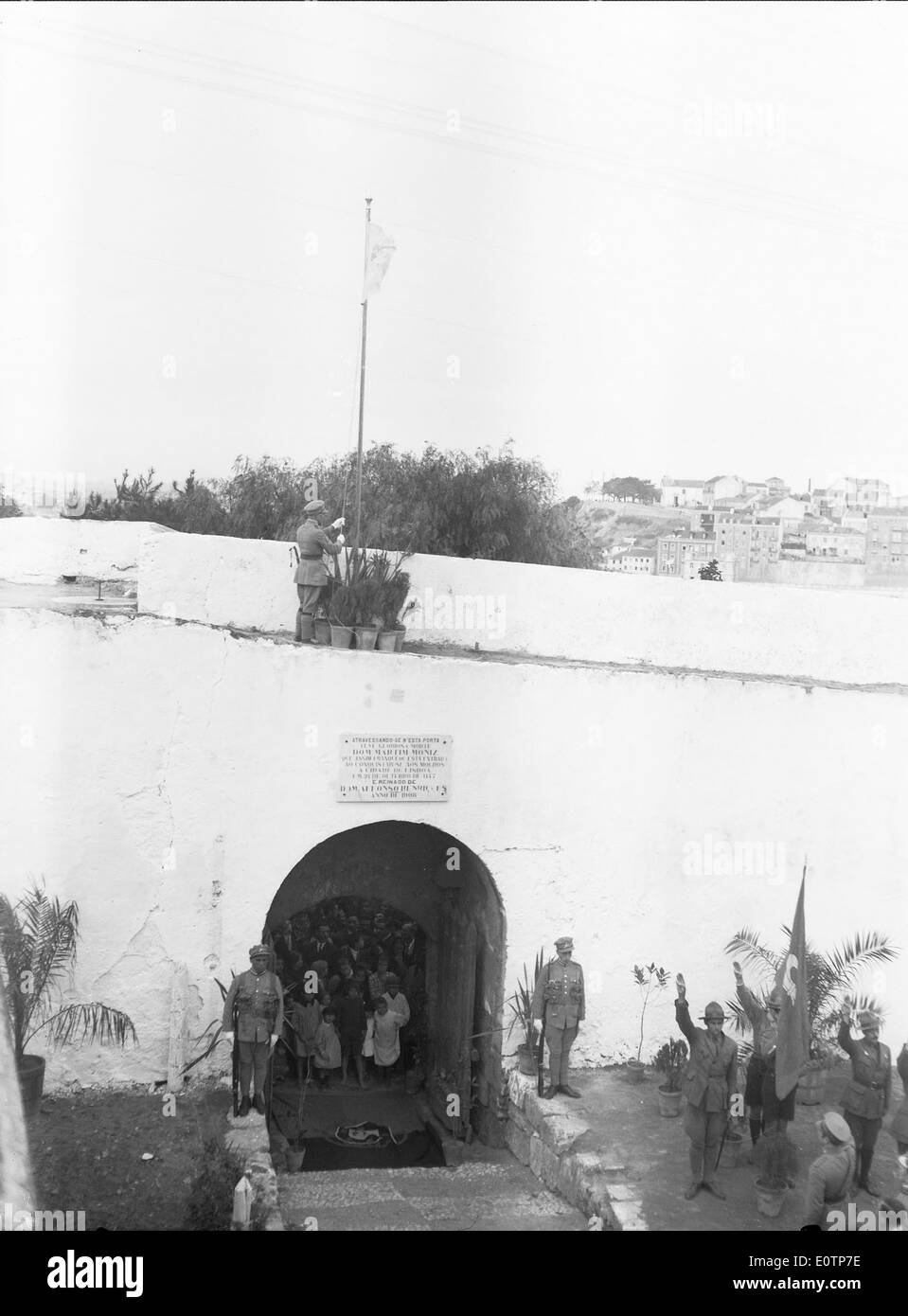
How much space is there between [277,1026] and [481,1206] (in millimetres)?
1809

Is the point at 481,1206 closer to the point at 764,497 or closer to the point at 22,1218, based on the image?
the point at 22,1218

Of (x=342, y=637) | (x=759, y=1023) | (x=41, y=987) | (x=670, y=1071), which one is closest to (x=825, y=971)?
(x=759, y=1023)

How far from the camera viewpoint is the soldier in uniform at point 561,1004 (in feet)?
28.1

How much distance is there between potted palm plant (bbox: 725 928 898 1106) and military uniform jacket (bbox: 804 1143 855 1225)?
114 inches

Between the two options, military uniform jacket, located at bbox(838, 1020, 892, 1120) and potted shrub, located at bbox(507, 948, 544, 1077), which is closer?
military uniform jacket, located at bbox(838, 1020, 892, 1120)

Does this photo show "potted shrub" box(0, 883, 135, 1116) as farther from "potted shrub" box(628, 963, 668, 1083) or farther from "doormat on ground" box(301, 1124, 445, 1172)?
"potted shrub" box(628, 963, 668, 1083)

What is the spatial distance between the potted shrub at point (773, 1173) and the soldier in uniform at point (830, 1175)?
2.30 feet

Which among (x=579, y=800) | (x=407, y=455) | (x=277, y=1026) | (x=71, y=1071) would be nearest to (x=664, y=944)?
(x=579, y=800)

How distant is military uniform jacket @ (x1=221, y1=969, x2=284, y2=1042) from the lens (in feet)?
25.9

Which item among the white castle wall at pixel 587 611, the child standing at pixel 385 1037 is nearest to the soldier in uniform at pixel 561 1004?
the child standing at pixel 385 1037

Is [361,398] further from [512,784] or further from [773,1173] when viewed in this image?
[773,1173]

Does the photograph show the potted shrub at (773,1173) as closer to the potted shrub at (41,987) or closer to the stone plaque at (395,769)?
the stone plaque at (395,769)

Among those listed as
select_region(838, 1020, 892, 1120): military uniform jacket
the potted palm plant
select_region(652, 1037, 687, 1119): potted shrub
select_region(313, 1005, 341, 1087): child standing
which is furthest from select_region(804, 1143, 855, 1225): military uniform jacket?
select_region(313, 1005, 341, 1087): child standing
